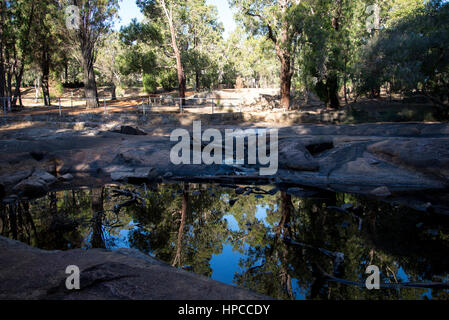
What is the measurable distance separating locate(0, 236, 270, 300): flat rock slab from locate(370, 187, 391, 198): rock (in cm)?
625

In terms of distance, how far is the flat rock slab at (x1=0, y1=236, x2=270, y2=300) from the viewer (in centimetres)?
288

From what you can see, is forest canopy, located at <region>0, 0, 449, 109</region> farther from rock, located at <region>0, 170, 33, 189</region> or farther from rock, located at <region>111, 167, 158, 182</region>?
rock, located at <region>111, 167, 158, 182</region>

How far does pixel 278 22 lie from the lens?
68.5 ft

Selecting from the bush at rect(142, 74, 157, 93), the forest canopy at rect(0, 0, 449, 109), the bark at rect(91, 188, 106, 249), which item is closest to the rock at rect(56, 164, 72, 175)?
the bark at rect(91, 188, 106, 249)

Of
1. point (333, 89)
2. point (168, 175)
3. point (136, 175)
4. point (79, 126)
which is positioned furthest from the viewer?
point (333, 89)

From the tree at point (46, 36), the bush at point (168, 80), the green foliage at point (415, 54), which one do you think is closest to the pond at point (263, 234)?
the green foliage at point (415, 54)

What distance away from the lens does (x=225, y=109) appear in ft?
84.3

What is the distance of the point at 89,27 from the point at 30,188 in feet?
58.6
